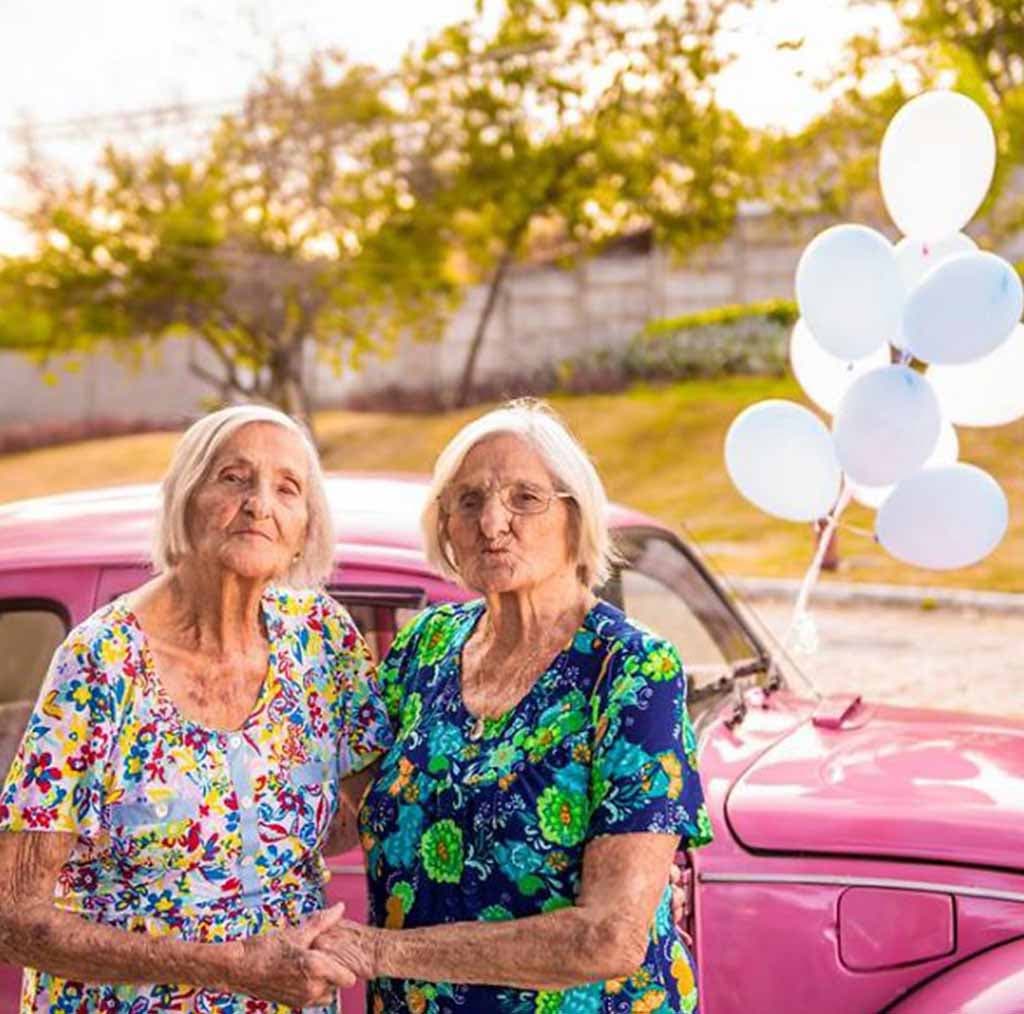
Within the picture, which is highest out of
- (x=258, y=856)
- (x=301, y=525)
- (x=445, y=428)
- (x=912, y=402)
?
(x=445, y=428)

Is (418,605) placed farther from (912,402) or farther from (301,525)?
(912,402)

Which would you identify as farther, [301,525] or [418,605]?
[418,605]

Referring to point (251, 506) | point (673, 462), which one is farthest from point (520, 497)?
point (673, 462)

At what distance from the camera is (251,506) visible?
2.38 meters

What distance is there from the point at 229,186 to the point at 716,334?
26.7 ft

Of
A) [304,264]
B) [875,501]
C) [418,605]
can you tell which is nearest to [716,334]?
[304,264]

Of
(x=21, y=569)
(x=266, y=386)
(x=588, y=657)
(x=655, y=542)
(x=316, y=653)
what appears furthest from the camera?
(x=266, y=386)

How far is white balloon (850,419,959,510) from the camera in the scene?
14.8 ft

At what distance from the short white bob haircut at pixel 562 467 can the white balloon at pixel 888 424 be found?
1.89 metres

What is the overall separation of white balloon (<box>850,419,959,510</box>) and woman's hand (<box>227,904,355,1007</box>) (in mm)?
2661

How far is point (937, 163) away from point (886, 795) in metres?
2.21

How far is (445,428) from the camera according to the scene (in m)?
23.8

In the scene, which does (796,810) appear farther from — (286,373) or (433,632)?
(286,373)

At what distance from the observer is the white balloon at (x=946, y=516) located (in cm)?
420
